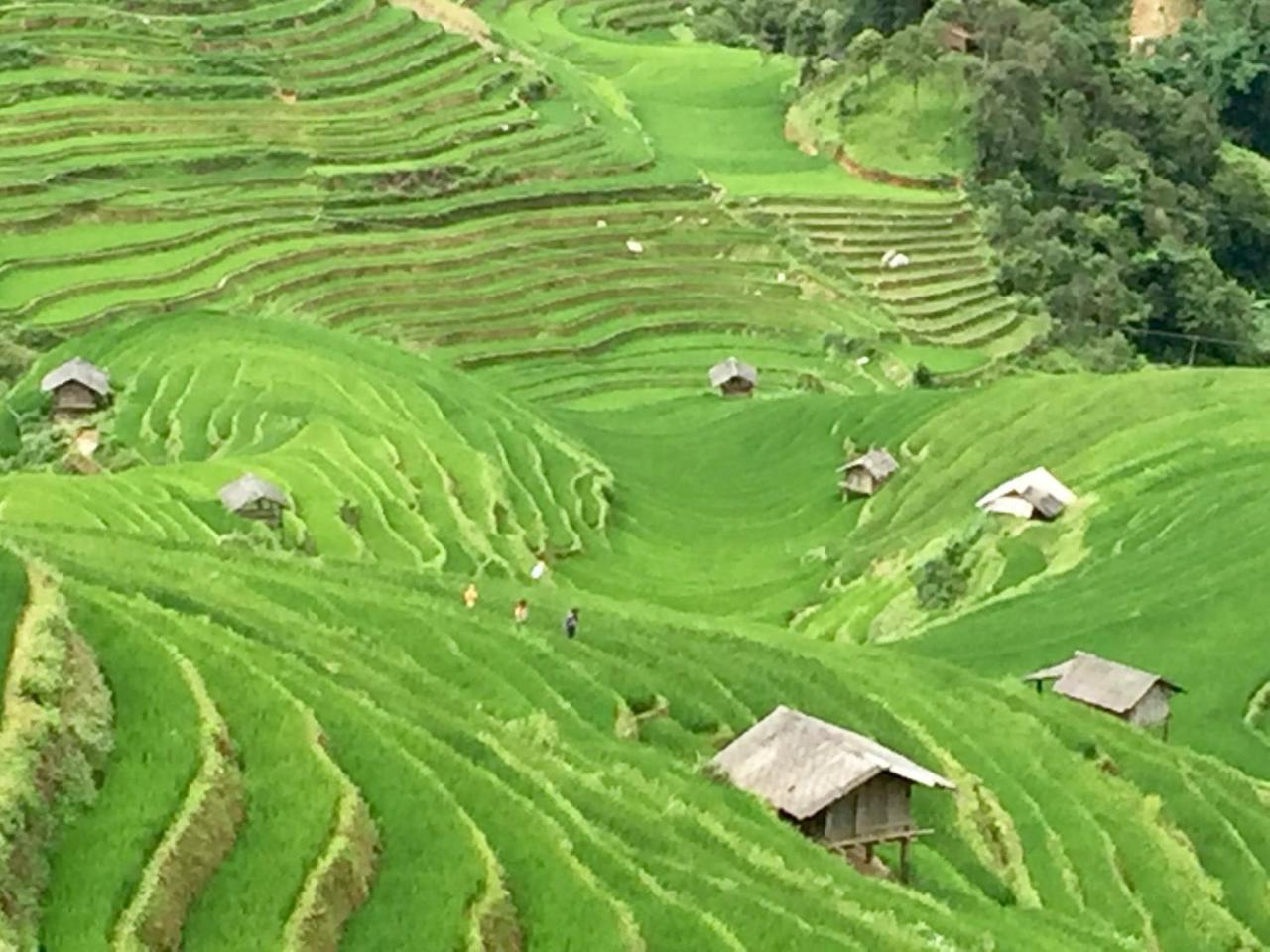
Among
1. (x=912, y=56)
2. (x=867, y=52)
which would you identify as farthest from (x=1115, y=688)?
(x=867, y=52)

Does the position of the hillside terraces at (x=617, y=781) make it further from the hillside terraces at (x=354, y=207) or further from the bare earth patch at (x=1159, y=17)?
the bare earth patch at (x=1159, y=17)

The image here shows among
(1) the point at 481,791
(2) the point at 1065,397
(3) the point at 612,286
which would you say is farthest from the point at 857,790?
(3) the point at 612,286

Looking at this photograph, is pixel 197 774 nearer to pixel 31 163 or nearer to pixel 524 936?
pixel 524 936

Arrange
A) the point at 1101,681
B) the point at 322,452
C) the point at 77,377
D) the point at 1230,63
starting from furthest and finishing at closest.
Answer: the point at 1230,63 → the point at 77,377 → the point at 322,452 → the point at 1101,681

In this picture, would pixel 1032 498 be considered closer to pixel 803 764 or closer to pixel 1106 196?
pixel 803 764

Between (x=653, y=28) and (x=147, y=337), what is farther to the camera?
(x=653, y=28)

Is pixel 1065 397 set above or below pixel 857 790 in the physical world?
below

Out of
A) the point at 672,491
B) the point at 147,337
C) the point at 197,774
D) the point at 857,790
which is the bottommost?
the point at 672,491
